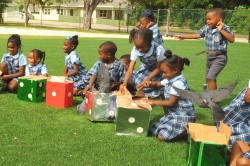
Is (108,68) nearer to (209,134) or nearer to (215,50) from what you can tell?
(215,50)

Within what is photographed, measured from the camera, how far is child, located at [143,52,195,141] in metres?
4.32

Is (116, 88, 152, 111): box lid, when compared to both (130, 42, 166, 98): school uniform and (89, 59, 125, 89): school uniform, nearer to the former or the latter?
(130, 42, 166, 98): school uniform

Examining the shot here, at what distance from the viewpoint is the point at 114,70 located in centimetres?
584

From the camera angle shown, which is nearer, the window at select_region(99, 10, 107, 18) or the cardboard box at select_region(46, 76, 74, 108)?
the cardboard box at select_region(46, 76, 74, 108)

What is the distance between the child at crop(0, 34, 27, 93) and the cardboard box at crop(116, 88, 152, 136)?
8.42ft

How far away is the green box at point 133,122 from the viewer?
4.34m

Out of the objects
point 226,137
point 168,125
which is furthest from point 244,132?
point 168,125

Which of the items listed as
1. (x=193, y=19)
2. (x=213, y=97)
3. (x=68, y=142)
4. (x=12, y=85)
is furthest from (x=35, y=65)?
(x=193, y=19)

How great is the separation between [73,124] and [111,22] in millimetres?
52756

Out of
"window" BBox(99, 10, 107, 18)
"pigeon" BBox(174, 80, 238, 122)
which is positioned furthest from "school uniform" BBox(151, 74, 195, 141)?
"window" BBox(99, 10, 107, 18)

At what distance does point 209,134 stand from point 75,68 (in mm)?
3373

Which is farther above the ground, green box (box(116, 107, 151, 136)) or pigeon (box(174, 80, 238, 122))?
pigeon (box(174, 80, 238, 122))

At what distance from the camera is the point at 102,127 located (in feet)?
15.7

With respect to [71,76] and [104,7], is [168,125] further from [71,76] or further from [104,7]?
[104,7]
